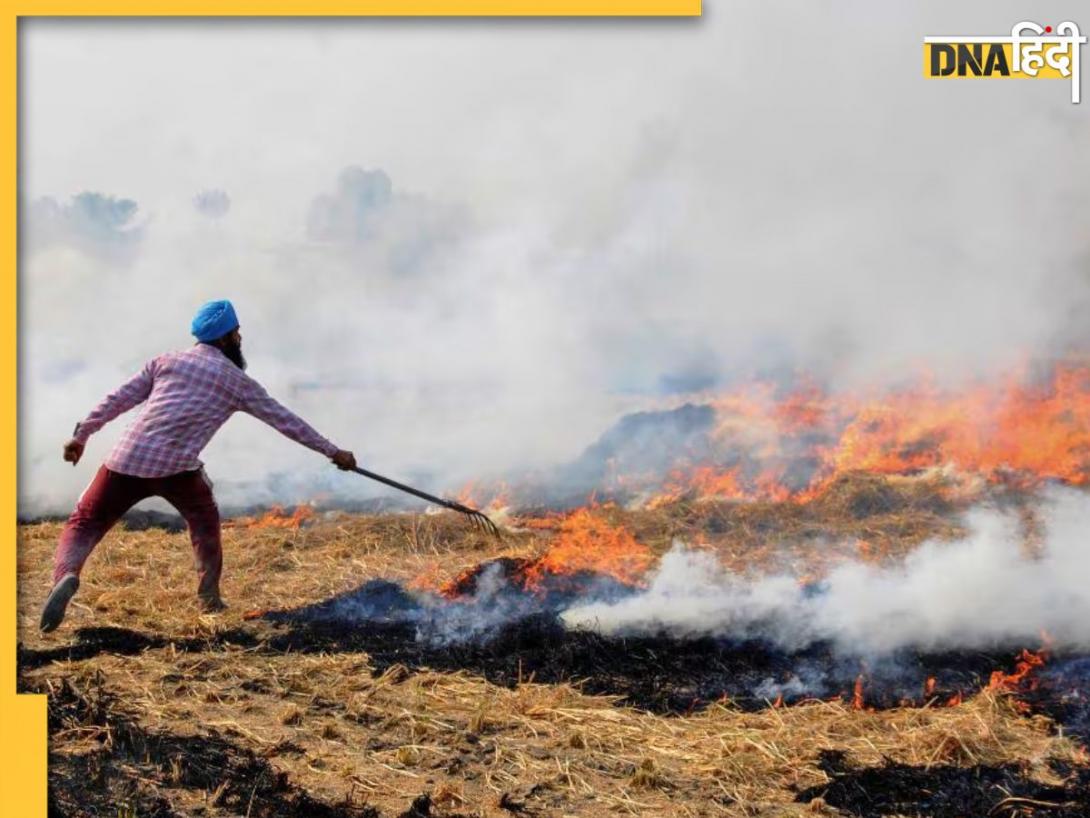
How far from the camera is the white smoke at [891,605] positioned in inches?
218

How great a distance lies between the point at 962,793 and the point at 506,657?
251 cm

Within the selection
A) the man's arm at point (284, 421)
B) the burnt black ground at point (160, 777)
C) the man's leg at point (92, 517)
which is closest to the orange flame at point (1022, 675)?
the burnt black ground at point (160, 777)

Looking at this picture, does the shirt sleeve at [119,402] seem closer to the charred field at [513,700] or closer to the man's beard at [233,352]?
the man's beard at [233,352]

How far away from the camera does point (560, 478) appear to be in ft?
34.7

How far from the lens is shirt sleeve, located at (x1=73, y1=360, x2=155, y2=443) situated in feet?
18.8

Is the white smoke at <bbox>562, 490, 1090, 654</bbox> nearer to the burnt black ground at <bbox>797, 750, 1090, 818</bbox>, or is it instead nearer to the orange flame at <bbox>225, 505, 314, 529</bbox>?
the burnt black ground at <bbox>797, 750, 1090, 818</bbox>

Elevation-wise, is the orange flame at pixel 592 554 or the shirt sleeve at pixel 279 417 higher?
the shirt sleeve at pixel 279 417

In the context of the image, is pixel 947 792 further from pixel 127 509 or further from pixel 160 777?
pixel 127 509

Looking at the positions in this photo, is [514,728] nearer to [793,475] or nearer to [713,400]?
[793,475]

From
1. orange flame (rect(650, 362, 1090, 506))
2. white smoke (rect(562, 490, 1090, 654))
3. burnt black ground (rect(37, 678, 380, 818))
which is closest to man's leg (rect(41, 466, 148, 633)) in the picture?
burnt black ground (rect(37, 678, 380, 818))

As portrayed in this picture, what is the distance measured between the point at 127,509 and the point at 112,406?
2.09 feet

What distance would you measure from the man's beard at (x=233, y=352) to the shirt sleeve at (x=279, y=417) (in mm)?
254

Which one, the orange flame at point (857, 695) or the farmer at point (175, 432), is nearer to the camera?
the orange flame at point (857, 695)

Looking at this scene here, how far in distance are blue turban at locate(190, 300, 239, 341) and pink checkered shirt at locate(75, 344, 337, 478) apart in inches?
3.0
